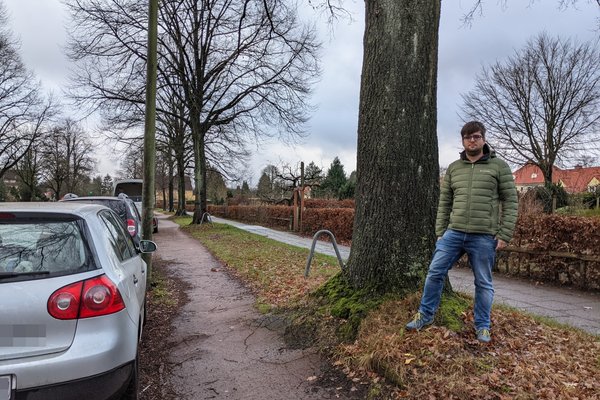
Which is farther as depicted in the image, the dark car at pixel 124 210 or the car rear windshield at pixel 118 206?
the car rear windshield at pixel 118 206

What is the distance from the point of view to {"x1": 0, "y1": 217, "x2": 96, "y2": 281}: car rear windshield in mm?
2699

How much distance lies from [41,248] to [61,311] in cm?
50

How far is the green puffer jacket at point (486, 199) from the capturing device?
12.3 feet

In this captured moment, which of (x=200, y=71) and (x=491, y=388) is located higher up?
(x=200, y=71)

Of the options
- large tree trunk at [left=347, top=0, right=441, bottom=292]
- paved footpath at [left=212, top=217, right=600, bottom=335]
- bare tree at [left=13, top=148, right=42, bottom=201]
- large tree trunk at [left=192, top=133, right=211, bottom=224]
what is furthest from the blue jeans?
bare tree at [left=13, top=148, right=42, bottom=201]

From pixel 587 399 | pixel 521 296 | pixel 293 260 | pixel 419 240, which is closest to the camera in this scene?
pixel 587 399

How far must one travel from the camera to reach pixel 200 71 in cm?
2403

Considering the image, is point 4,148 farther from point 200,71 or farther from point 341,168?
point 341,168

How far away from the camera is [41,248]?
286 cm

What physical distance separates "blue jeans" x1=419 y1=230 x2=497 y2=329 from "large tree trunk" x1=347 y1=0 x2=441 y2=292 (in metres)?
0.48

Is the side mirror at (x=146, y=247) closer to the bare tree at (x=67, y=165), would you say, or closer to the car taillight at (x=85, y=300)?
the car taillight at (x=85, y=300)

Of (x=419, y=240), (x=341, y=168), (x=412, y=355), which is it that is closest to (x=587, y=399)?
(x=412, y=355)

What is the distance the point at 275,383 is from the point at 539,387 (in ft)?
6.50

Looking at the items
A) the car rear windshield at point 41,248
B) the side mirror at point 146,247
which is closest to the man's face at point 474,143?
the car rear windshield at point 41,248
